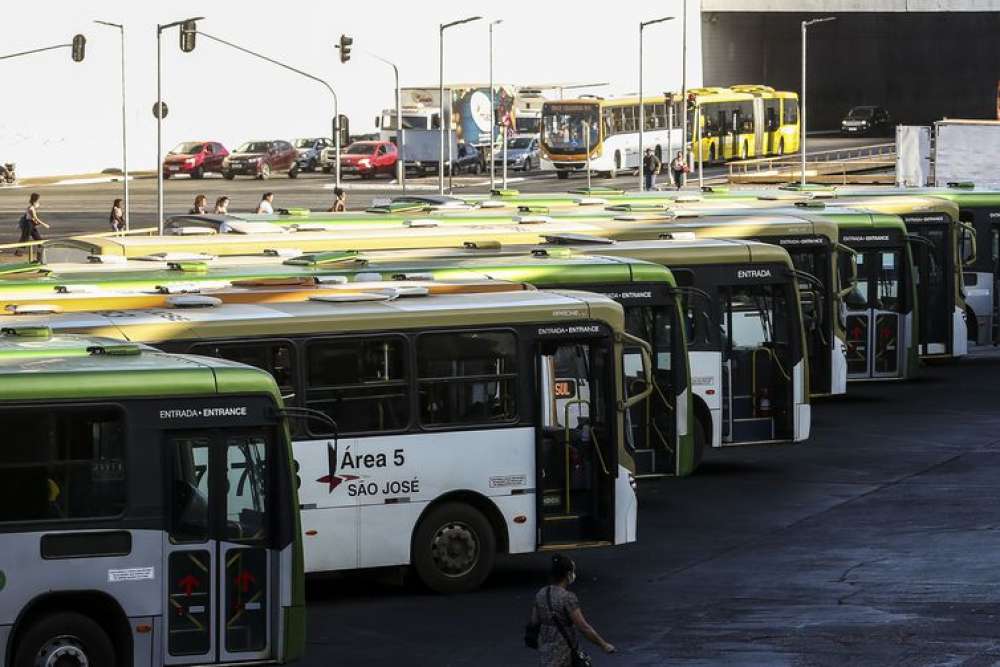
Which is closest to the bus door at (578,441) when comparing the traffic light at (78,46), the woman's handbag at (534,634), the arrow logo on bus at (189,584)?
the arrow logo on bus at (189,584)

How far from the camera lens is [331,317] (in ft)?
56.2

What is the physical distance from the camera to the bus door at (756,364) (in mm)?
24188

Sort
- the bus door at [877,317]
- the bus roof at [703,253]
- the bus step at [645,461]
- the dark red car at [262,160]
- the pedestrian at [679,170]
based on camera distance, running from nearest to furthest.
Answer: the bus step at [645,461]
the bus roof at [703,253]
the bus door at [877,317]
the pedestrian at [679,170]
the dark red car at [262,160]

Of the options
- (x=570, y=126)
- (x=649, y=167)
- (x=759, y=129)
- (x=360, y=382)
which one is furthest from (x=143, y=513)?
(x=759, y=129)

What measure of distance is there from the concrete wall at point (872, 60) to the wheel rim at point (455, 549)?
90.1m

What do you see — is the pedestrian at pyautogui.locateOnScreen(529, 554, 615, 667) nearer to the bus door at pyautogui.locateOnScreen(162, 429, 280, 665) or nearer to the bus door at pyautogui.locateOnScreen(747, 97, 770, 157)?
the bus door at pyautogui.locateOnScreen(162, 429, 280, 665)

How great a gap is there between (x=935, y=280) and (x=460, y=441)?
1786cm

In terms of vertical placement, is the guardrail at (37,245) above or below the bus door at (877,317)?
above

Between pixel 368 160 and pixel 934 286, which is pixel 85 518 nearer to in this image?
pixel 934 286

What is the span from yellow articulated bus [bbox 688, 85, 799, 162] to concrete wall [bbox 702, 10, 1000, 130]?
15814mm

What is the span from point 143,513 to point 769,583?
6.44m

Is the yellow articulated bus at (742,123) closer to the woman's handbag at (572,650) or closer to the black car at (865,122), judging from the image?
the black car at (865,122)

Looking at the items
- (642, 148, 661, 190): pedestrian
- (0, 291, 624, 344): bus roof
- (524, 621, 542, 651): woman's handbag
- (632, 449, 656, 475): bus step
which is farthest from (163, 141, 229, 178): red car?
(524, 621, 542, 651): woman's handbag

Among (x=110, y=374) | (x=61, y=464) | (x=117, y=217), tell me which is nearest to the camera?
(x=61, y=464)
